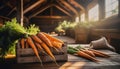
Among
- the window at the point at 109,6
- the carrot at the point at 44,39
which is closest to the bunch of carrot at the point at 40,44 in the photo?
the carrot at the point at 44,39

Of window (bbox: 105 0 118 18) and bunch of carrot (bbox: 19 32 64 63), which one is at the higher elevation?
window (bbox: 105 0 118 18)

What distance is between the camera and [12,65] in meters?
2.32

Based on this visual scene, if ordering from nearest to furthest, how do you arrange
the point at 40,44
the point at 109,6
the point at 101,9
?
the point at 40,44 → the point at 109,6 → the point at 101,9

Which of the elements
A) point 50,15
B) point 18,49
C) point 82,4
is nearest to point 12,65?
point 18,49

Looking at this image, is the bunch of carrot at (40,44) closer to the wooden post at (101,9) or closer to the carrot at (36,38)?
the carrot at (36,38)

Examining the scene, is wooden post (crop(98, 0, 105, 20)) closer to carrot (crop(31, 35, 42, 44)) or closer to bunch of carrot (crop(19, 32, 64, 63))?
bunch of carrot (crop(19, 32, 64, 63))

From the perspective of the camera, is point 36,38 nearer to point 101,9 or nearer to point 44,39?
point 44,39

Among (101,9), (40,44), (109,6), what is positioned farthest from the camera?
(101,9)

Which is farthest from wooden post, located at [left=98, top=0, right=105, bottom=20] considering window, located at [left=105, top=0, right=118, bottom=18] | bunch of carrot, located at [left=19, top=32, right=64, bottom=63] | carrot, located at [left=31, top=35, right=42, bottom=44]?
carrot, located at [left=31, top=35, right=42, bottom=44]

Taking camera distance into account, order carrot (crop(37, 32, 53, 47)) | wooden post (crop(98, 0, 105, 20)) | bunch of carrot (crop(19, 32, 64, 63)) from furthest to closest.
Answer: wooden post (crop(98, 0, 105, 20))
carrot (crop(37, 32, 53, 47))
bunch of carrot (crop(19, 32, 64, 63))

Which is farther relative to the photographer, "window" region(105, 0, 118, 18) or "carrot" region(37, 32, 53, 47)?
"window" region(105, 0, 118, 18)

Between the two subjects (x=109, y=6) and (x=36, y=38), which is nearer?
(x=36, y=38)

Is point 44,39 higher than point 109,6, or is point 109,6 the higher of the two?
point 109,6

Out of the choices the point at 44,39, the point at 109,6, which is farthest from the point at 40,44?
the point at 109,6
